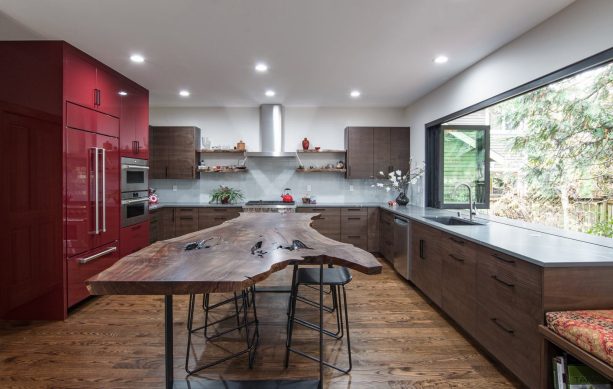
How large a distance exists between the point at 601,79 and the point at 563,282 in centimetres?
170

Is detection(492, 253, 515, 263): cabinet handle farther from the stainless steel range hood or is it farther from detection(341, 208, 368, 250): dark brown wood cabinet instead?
the stainless steel range hood

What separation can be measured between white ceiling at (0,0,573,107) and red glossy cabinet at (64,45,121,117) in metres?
0.12

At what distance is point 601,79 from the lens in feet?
7.50

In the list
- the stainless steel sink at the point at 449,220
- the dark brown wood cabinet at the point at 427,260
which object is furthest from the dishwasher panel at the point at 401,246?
the stainless steel sink at the point at 449,220

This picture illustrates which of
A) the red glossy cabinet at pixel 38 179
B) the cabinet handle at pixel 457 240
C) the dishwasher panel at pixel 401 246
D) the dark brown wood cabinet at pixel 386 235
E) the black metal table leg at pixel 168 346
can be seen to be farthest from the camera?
the dark brown wood cabinet at pixel 386 235

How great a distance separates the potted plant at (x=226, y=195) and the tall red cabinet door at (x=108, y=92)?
7.14 feet

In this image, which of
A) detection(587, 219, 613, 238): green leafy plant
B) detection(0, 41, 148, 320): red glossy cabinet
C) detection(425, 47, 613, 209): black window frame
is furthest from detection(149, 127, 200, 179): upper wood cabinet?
detection(587, 219, 613, 238): green leafy plant

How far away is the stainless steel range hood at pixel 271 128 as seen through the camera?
209 inches

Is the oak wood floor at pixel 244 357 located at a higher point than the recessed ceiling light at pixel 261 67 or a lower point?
lower

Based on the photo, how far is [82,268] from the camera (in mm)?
3000

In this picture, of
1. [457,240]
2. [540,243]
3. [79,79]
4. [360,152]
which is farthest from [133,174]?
[540,243]

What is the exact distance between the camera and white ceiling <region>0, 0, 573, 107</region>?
2.33 metres

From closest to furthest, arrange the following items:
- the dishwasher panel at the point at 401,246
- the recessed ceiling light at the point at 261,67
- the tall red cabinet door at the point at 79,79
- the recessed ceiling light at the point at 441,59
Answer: the tall red cabinet door at the point at 79,79 → the recessed ceiling light at the point at 441,59 → the recessed ceiling light at the point at 261,67 → the dishwasher panel at the point at 401,246

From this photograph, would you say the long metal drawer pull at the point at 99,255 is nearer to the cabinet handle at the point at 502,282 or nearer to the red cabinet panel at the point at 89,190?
the red cabinet panel at the point at 89,190
